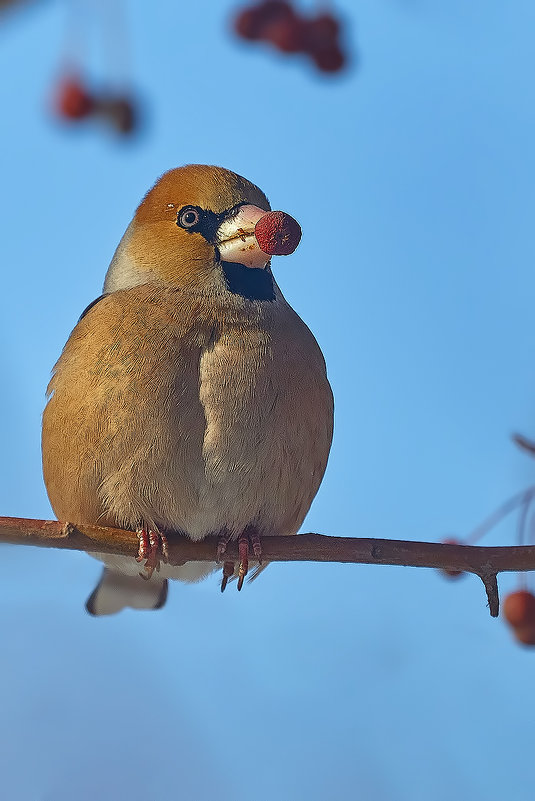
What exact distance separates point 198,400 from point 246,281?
62 cm

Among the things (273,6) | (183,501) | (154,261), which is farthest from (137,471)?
(273,6)

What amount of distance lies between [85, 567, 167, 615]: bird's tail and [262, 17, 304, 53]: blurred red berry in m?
2.30

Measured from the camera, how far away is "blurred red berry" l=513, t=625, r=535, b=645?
11.7 feet

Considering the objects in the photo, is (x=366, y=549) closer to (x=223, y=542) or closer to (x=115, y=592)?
(x=223, y=542)

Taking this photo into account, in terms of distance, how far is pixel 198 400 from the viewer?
144 inches

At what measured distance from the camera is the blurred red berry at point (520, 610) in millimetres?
3594

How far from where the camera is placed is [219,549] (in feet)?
12.3

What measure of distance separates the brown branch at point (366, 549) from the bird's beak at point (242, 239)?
111cm

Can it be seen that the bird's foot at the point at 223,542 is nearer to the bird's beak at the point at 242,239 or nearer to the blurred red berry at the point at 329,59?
the bird's beak at the point at 242,239

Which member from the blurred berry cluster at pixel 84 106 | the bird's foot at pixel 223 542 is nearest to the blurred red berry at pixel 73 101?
the blurred berry cluster at pixel 84 106

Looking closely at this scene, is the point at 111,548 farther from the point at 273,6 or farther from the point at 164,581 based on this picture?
the point at 273,6

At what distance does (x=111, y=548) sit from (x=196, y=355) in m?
0.77

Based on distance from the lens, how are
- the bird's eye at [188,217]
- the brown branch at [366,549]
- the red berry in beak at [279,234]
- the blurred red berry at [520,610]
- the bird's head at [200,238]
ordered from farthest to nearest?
1. the bird's eye at [188,217]
2. the bird's head at [200,238]
3. the blurred red berry at [520,610]
4. the red berry in beak at [279,234]
5. the brown branch at [366,549]

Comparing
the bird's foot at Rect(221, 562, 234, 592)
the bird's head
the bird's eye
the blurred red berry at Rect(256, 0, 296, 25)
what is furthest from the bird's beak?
the bird's foot at Rect(221, 562, 234, 592)
